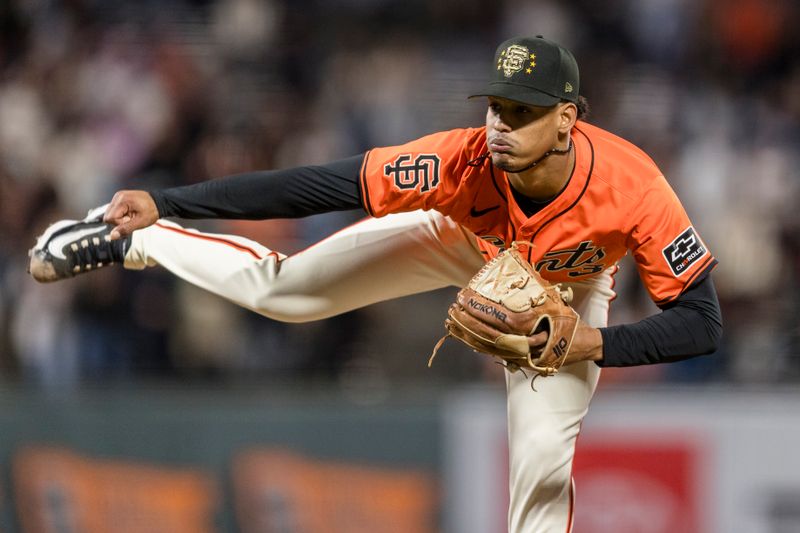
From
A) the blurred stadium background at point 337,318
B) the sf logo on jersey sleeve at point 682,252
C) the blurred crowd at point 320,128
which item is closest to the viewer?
the sf logo on jersey sleeve at point 682,252

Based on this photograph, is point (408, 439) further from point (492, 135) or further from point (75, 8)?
point (75, 8)

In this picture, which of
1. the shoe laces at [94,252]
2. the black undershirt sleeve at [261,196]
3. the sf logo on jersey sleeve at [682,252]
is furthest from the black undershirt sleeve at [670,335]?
the shoe laces at [94,252]

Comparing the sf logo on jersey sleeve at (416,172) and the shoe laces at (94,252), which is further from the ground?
the sf logo on jersey sleeve at (416,172)

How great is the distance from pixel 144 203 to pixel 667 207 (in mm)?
1699

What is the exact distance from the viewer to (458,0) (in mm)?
9703

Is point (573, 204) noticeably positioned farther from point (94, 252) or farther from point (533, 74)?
point (94, 252)

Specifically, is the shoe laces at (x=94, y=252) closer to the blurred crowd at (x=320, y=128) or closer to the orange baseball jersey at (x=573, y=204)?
the orange baseball jersey at (x=573, y=204)

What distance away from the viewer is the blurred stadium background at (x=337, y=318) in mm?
6902

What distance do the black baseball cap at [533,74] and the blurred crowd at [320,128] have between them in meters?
3.56

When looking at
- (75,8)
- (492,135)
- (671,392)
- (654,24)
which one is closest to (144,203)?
(492,135)

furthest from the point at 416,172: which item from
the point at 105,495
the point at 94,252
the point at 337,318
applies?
the point at 105,495

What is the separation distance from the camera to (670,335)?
4.04 meters

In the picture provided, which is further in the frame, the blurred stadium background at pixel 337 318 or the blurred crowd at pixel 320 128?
the blurred crowd at pixel 320 128

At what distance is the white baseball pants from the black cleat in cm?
8
